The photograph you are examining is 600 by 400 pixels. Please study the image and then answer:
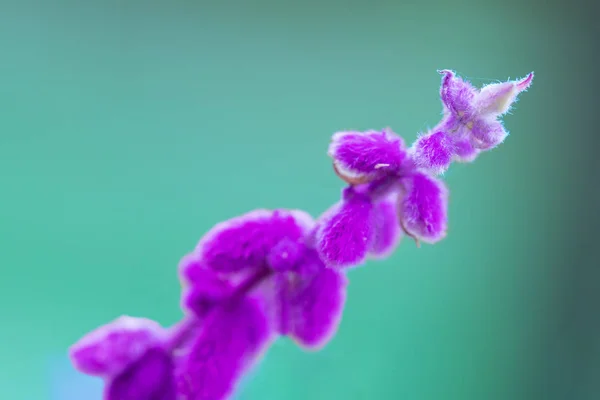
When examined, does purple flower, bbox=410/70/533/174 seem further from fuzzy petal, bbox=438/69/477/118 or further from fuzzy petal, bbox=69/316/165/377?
fuzzy petal, bbox=69/316/165/377

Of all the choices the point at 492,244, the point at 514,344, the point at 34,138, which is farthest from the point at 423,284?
the point at 34,138

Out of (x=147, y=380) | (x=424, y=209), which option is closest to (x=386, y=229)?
(x=424, y=209)

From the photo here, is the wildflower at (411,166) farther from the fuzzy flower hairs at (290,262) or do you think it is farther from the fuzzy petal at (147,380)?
the fuzzy petal at (147,380)

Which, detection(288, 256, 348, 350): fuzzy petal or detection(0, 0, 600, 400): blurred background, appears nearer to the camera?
detection(288, 256, 348, 350): fuzzy petal

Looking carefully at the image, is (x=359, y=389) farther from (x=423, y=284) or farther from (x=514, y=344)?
(x=514, y=344)

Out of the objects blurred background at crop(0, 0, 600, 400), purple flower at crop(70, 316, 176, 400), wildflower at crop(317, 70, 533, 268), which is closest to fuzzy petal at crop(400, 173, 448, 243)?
wildflower at crop(317, 70, 533, 268)

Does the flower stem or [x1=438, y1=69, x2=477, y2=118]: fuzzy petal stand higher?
the flower stem

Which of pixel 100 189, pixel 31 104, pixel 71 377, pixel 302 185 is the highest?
pixel 31 104
